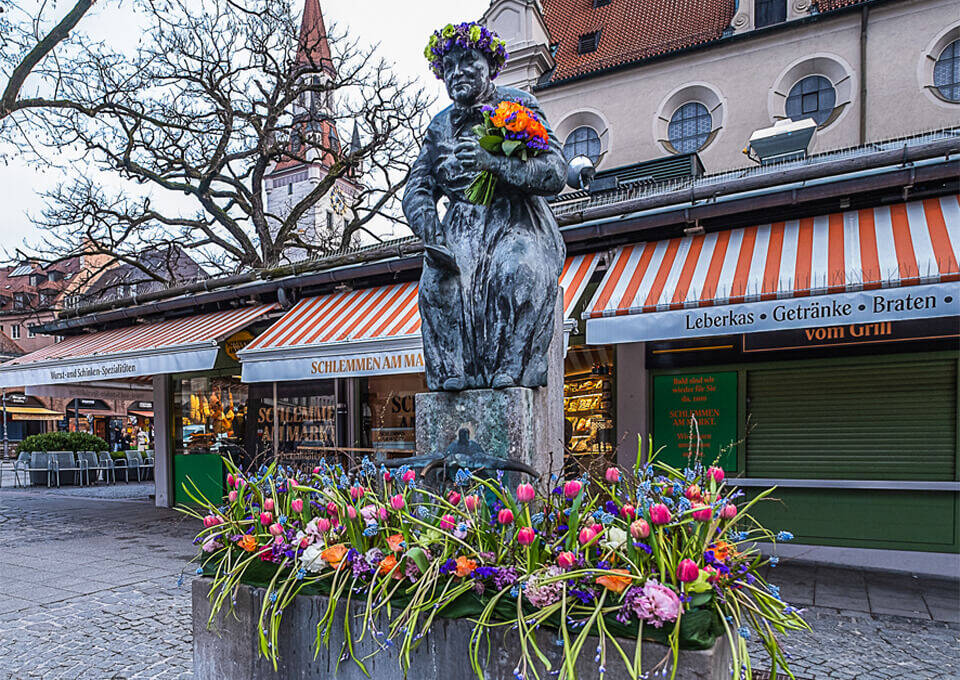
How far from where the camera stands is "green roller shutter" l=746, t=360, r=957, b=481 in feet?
21.7

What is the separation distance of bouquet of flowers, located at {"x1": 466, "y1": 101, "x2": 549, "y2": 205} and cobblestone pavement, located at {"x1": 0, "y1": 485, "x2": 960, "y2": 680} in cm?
319

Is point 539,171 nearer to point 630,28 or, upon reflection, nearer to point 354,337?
point 354,337

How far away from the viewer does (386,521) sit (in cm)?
240

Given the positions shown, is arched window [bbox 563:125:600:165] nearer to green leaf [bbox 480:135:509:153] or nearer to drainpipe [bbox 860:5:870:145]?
drainpipe [bbox 860:5:870:145]

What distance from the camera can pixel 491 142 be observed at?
282 cm

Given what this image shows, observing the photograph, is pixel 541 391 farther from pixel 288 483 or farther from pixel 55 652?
pixel 55 652

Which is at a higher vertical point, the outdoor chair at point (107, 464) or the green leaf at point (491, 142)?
the green leaf at point (491, 142)

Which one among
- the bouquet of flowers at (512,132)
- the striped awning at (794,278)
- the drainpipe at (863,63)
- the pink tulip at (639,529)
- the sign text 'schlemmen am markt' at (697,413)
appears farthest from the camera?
the drainpipe at (863,63)

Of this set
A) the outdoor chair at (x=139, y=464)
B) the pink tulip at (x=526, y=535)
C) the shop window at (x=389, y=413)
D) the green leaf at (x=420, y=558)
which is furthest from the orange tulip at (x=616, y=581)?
the outdoor chair at (x=139, y=464)

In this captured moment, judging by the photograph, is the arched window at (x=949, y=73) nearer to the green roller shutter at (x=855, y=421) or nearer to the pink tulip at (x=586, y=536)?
the green roller shutter at (x=855, y=421)

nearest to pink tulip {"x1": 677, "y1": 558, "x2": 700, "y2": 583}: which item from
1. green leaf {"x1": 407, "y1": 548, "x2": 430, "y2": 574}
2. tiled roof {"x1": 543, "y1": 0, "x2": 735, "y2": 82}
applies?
green leaf {"x1": 407, "y1": 548, "x2": 430, "y2": 574}

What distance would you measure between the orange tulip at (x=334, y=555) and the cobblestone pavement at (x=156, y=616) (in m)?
2.00

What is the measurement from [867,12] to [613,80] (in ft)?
24.7

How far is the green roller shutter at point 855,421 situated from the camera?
21.7ft
